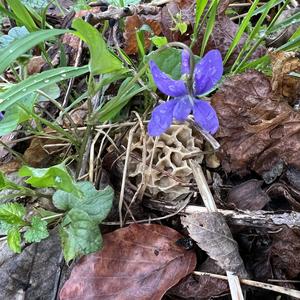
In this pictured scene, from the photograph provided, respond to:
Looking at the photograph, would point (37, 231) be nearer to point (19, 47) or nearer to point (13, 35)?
point (19, 47)

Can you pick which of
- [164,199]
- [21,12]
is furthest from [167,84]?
[21,12]

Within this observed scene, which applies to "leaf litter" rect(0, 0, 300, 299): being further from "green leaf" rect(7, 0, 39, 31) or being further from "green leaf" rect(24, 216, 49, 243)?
"green leaf" rect(7, 0, 39, 31)

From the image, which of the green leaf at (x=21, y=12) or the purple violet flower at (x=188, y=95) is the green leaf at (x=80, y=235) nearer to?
the purple violet flower at (x=188, y=95)

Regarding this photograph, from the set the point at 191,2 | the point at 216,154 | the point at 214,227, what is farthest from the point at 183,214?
the point at 191,2

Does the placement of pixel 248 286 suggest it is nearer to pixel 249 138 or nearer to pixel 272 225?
pixel 272 225

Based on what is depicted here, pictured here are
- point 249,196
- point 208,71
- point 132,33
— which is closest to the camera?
point 208,71

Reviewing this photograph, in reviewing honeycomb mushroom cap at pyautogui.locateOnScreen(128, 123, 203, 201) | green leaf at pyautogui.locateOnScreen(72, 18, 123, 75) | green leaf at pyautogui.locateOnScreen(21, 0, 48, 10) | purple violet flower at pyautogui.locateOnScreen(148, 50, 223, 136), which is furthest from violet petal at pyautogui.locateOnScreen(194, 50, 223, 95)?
green leaf at pyautogui.locateOnScreen(21, 0, 48, 10)
